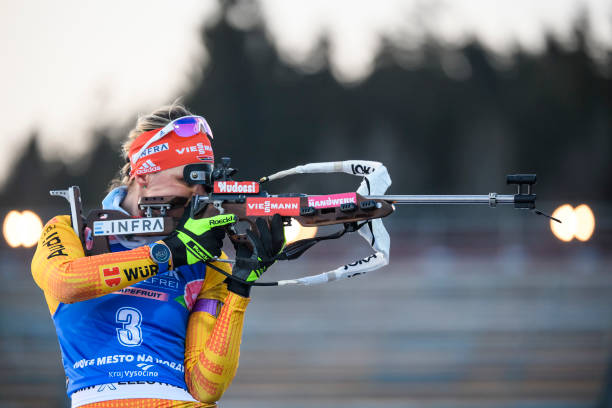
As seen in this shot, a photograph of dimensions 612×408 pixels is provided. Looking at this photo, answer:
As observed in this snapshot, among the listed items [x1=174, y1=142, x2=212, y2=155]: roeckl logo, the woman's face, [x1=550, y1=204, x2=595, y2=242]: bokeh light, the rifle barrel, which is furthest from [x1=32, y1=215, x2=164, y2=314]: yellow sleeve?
[x1=550, y1=204, x2=595, y2=242]: bokeh light

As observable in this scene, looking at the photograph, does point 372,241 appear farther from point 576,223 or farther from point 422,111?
point 422,111

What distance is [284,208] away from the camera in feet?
11.0

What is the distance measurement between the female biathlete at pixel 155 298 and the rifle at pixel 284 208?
5 centimetres

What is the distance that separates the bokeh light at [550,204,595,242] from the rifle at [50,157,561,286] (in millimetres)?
88

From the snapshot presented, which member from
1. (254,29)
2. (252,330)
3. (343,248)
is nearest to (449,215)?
(343,248)

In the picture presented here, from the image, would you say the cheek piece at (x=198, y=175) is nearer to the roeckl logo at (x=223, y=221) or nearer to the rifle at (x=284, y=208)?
the rifle at (x=284, y=208)

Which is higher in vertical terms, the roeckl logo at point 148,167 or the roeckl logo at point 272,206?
the roeckl logo at point 148,167

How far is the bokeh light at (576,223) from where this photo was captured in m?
3.19

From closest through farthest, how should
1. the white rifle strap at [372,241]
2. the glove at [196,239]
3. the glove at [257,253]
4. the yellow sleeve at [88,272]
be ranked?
the yellow sleeve at [88,272]
the glove at [196,239]
the glove at [257,253]
the white rifle strap at [372,241]

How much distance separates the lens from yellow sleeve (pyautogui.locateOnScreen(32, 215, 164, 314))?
9.78ft

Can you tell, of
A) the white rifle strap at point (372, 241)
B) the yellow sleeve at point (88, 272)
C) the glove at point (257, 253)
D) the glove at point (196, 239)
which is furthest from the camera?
the white rifle strap at point (372, 241)

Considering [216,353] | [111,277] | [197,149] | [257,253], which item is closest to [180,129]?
[197,149]

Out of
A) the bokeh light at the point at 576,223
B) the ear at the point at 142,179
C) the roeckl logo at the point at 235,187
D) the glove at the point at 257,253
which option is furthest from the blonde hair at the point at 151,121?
the bokeh light at the point at 576,223

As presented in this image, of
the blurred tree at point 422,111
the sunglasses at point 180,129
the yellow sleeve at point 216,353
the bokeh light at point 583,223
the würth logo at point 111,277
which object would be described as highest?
the blurred tree at point 422,111
